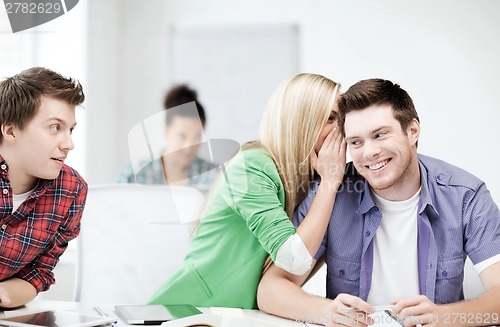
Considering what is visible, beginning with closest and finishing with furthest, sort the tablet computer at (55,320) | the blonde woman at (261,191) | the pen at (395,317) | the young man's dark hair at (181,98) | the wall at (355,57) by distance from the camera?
the tablet computer at (55,320) → the pen at (395,317) → the blonde woman at (261,191) → the wall at (355,57) → the young man's dark hair at (181,98)

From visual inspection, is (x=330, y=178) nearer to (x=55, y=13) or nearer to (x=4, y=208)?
(x=4, y=208)

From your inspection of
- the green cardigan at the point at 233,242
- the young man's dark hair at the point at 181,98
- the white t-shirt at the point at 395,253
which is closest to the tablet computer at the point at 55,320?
the green cardigan at the point at 233,242

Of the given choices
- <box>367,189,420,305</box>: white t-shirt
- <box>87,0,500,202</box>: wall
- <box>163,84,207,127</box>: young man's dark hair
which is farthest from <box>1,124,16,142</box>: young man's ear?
<box>163,84,207,127</box>: young man's dark hair

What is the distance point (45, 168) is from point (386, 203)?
2.58ft

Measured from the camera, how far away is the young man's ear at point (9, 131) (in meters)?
1.28

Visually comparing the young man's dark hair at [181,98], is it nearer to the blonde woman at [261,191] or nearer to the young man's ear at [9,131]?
the blonde woman at [261,191]

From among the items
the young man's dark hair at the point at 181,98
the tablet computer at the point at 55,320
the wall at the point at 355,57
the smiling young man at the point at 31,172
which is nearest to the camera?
the tablet computer at the point at 55,320

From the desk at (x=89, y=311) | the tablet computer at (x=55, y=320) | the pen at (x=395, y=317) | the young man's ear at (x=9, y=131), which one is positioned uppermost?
the young man's ear at (x=9, y=131)

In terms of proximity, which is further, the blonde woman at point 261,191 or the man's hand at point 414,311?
the blonde woman at point 261,191

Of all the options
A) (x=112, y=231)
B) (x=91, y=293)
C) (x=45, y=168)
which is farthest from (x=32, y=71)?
(x=91, y=293)

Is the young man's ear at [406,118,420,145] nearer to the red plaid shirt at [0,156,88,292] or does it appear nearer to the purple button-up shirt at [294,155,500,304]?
the purple button-up shirt at [294,155,500,304]

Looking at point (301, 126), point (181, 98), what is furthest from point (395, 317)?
point (181, 98)

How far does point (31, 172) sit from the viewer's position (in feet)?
4.16

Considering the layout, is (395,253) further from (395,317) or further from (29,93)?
(29,93)
